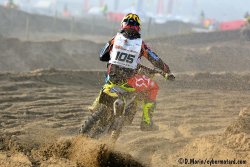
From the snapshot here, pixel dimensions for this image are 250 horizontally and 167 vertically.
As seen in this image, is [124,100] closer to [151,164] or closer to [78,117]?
[151,164]

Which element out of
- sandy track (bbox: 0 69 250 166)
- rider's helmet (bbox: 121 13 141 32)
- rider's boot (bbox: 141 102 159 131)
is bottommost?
sandy track (bbox: 0 69 250 166)

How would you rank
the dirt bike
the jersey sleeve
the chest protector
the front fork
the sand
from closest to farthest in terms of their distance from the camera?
1. the sand
2. the front fork
3. the dirt bike
4. the chest protector
5. the jersey sleeve

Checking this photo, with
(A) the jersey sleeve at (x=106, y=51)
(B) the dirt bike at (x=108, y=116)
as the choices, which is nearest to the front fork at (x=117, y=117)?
(B) the dirt bike at (x=108, y=116)

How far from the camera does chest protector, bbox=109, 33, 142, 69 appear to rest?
19.1 feet

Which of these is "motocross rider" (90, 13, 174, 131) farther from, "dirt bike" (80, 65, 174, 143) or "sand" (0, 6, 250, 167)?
"sand" (0, 6, 250, 167)

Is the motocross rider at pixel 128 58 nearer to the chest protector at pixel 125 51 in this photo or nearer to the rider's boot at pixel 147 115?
the chest protector at pixel 125 51

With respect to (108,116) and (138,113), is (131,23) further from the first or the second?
(138,113)

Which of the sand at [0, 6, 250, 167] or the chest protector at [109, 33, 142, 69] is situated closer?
the sand at [0, 6, 250, 167]

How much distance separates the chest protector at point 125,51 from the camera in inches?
229

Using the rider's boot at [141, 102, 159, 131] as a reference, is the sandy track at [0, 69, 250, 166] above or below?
below

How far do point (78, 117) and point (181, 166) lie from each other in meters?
3.28

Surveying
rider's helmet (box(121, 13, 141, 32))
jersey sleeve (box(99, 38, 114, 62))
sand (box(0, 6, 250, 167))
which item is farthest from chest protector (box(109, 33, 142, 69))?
sand (box(0, 6, 250, 167))

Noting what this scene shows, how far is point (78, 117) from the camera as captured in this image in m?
8.45

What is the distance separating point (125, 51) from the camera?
5.83 meters
